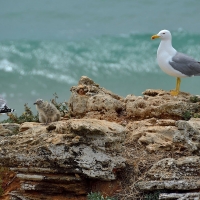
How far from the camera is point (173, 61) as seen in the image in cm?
1430

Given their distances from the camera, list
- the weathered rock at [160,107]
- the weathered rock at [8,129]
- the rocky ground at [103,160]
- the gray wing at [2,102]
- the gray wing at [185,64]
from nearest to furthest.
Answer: the rocky ground at [103,160]
the weathered rock at [160,107]
the gray wing at [185,64]
the weathered rock at [8,129]
the gray wing at [2,102]

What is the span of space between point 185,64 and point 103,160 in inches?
193

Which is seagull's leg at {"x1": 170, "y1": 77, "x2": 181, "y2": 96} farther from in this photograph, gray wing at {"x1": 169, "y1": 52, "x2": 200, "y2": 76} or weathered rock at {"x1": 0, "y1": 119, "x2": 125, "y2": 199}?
weathered rock at {"x1": 0, "y1": 119, "x2": 125, "y2": 199}

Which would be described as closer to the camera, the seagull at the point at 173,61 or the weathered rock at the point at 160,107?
the weathered rock at the point at 160,107

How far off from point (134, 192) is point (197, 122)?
101 inches

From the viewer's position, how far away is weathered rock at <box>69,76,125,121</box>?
13.9m

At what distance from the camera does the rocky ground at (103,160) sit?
1043cm

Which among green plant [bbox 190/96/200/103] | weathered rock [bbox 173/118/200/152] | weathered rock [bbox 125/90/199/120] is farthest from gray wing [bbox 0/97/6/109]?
weathered rock [bbox 173/118/200/152]

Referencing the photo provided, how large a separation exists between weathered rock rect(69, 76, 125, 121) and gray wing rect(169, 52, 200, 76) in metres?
1.86

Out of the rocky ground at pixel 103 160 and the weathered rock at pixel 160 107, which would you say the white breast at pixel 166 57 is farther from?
the rocky ground at pixel 103 160

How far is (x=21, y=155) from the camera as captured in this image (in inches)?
437

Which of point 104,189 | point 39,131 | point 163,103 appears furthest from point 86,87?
point 104,189

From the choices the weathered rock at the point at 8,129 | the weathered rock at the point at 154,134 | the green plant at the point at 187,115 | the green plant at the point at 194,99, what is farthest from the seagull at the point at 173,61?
the weathered rock at the point at 8,129

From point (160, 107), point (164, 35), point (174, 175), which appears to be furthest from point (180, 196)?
point (164, 35)
